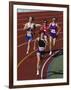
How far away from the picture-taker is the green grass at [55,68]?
223 centimetres

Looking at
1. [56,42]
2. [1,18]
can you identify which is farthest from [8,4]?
[56,42]

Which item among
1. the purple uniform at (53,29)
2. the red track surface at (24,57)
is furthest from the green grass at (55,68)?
the purple uniform at (53,29)

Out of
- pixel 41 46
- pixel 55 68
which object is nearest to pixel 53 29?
pixel 41 46

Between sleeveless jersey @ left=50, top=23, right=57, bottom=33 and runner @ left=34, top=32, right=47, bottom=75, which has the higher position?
sleeveless jersey @ left=50, top=23, right=57, bottom=33

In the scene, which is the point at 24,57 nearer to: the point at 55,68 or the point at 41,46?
the point at 41,46

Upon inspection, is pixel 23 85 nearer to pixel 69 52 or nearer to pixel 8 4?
pixel 69 52

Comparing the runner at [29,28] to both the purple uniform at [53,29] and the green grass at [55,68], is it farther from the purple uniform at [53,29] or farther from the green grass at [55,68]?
the green grass at [55,68]

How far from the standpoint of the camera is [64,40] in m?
2.28

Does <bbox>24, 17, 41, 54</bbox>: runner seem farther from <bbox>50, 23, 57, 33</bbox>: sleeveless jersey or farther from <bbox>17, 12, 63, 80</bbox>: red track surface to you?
<bbox>50, 23, 57, 33</bbox>: sleeveless jersey

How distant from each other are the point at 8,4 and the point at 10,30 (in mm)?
235

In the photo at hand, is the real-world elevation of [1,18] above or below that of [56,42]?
above

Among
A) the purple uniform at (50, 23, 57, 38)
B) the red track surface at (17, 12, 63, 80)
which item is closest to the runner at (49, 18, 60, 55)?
the purple uniform at (50, 23, 57, 38)

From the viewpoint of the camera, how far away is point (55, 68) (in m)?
2.25

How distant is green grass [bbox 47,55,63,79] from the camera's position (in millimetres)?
2230
